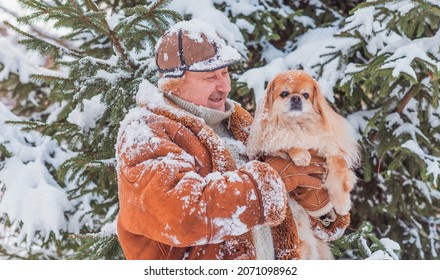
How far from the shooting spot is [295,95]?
8.67 feet

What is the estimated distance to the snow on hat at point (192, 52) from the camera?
2443 mm

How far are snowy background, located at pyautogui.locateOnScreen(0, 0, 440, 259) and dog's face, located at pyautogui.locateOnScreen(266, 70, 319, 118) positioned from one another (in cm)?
124

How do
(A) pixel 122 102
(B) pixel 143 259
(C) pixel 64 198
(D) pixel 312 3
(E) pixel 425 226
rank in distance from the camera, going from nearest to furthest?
(B) pixel 143 259 → (A) pixel 122 102 → (C) pixel 64 198 → (D) pixel 312 3 → (E) pixel 425 226

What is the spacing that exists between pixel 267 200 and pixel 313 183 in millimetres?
449

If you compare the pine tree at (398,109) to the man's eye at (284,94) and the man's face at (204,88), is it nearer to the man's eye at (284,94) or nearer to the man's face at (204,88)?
the man's eye at (284,94)

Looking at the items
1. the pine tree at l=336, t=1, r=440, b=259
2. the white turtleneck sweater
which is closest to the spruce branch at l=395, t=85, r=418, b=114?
the pine tree at l=336, t=1, r=440, b=259

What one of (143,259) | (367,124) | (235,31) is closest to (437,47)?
(367,124)

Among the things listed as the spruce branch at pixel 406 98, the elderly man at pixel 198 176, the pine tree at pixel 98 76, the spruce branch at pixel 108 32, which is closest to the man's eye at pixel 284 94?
the elderly man at pixel 198 176

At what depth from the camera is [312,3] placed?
219 inches

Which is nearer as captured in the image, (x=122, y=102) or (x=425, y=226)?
(x=122, y=102)

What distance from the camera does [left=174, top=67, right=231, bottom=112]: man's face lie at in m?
2.48

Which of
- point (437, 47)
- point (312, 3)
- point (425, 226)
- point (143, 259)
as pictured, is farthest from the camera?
point (425, 226)

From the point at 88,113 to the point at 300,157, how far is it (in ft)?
6.30
